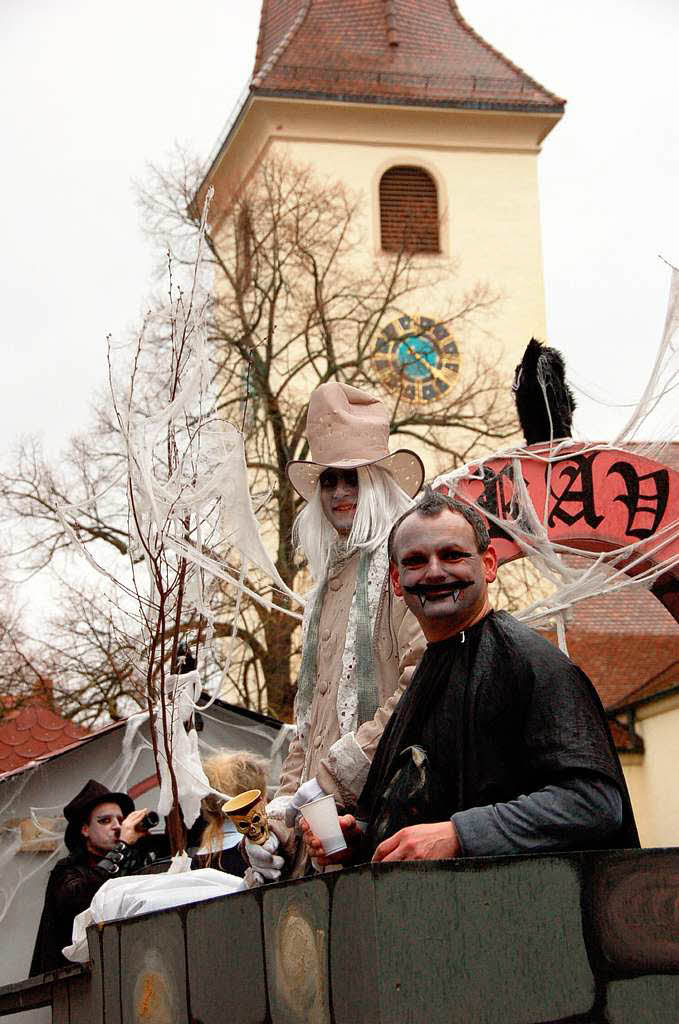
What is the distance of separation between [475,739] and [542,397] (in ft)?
23.3

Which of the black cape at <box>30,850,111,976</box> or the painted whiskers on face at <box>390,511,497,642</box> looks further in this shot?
the black cape at <box>30,850,111,976</box>

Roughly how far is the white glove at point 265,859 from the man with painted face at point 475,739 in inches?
21.7

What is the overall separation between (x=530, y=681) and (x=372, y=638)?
5.50ft

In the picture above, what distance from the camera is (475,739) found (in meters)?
3.14

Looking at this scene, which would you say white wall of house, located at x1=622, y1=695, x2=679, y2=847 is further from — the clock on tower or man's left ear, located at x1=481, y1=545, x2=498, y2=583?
man's left ear, located at x1=481, y1=545, x2=498, y2=583

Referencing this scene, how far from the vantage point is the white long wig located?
5.04m

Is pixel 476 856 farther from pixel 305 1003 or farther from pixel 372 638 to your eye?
pixel 372 638

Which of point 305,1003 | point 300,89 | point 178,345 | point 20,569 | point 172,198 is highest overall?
point 300,89

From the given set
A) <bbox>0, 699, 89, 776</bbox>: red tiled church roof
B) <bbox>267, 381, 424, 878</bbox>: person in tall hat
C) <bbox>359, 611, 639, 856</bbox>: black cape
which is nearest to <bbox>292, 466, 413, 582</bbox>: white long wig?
<bbox>267, 381, 424, 878</bbox>: person in tall hat

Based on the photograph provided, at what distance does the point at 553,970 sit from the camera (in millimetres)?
2738

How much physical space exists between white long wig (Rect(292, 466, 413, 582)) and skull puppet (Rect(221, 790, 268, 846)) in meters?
1.17

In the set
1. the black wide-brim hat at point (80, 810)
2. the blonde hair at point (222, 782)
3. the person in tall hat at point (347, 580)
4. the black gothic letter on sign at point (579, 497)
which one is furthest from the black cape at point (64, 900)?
the black gothic letter on sign at point (579, 497)

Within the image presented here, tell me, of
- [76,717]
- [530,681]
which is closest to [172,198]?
[76,717]

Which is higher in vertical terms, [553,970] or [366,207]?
[366,207]
